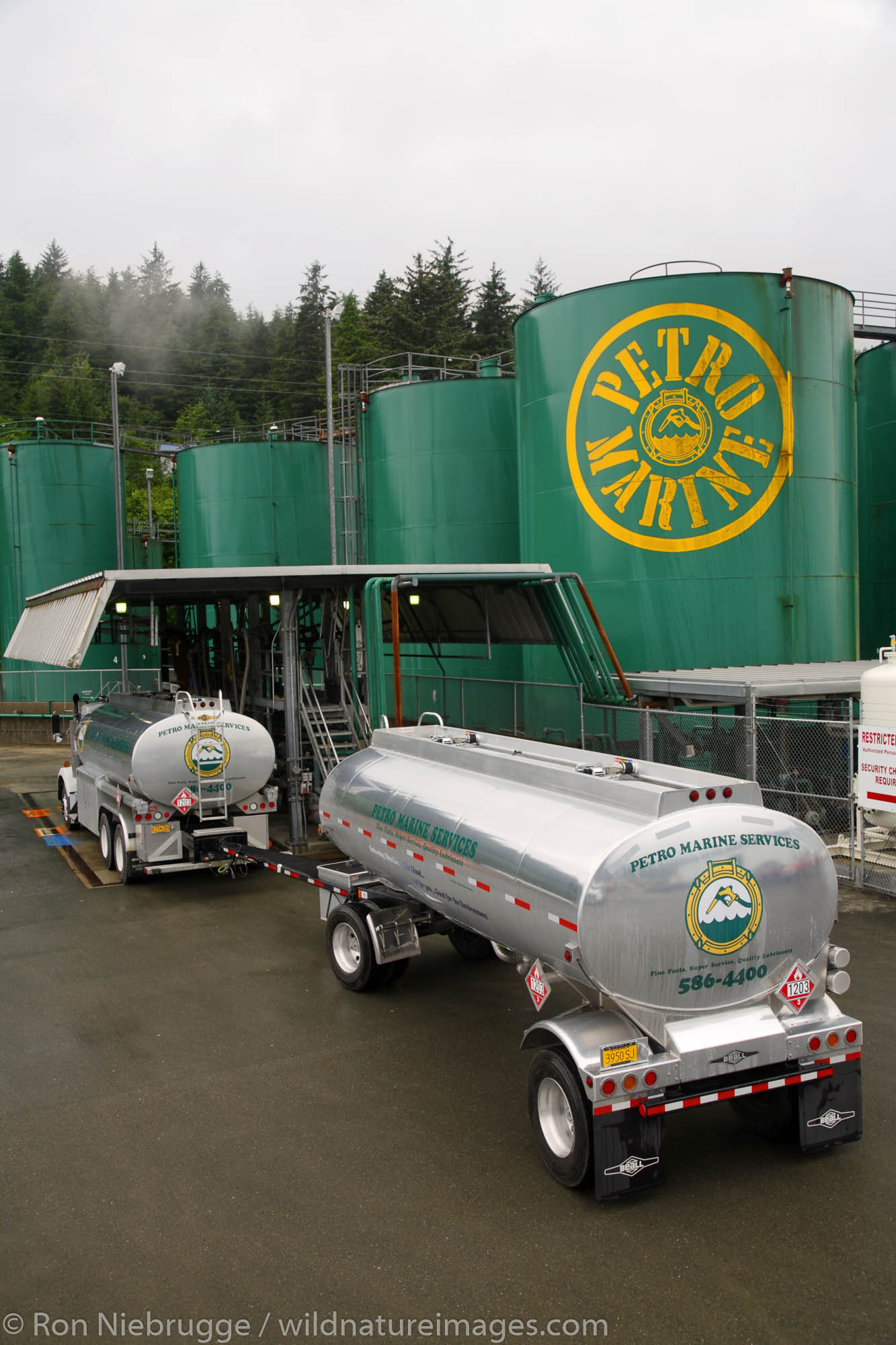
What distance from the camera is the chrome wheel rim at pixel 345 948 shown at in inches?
401

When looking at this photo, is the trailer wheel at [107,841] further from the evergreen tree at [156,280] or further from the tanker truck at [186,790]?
the evergreen tree at [156,280]

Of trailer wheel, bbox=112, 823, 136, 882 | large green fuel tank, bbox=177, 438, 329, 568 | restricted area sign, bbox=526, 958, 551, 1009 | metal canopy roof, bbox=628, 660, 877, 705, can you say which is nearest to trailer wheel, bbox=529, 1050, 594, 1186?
restricted area sign, bbox=526, 958, 551, 1009

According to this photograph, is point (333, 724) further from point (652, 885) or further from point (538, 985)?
point (652, 885)

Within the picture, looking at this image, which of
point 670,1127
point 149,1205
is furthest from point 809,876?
point 149,1205

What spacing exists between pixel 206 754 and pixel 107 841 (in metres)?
2.82

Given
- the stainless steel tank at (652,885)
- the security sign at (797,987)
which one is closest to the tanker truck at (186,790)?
the stainless steel tank at (652,885)

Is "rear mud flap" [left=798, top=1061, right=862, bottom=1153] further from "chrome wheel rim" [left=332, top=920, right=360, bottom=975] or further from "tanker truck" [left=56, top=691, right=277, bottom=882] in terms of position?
"tanker truck" [left=56, top=691, right=277, bottom=882]

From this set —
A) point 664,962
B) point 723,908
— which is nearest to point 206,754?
point 664,962

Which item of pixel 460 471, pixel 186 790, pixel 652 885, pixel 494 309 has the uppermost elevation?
pixel 494 309

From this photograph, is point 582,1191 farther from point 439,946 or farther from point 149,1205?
point 439,946

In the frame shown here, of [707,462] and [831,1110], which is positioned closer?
[831,1110]

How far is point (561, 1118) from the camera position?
6621 millimetres

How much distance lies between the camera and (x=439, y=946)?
1177cm

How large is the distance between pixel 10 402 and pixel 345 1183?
9574 cm
